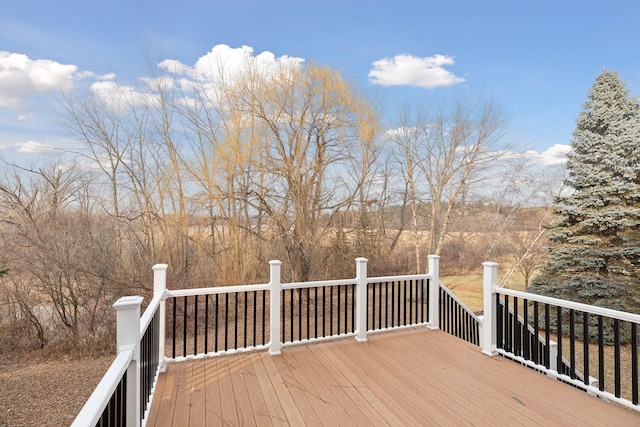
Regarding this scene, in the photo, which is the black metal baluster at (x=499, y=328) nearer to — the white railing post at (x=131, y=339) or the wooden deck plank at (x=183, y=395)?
the wooden deck plank at (x=183, y=395)

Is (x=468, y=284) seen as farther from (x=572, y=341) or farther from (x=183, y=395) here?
(x=183, y=395)

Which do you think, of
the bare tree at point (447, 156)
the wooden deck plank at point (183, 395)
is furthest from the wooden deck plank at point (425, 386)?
the bare tree at point (447, 156)

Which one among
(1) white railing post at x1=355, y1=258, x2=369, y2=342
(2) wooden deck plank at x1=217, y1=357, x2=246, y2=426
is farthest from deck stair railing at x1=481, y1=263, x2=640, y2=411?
(2) wooden deck plank at x1=217, y1=357, x2=246, y2=426

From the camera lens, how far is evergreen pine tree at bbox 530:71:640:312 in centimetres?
744

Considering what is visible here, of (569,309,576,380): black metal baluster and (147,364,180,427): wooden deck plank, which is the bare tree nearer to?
(569,309,576,380): black metal baluster

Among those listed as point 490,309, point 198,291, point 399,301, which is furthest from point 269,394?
point 490,309

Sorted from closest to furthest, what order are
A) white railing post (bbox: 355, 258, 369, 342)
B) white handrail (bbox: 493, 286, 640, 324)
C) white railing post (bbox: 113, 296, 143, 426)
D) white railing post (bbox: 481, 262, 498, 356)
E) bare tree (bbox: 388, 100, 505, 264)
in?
white railing post (bbox: 113, 296, 143, 426), white handrail (bbox: 493, 286, 640, 324), white railing post (bbox: 481, 262, 498, 356), white railing post (bbox: 355, 258, 369, 342), bare tree (bbox: 388, 100, 505, 264)

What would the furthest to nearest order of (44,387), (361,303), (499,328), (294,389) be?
(44,387)
(361,303)
(499,328)
(294,389)

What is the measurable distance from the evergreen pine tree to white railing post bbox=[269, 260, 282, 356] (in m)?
8.14

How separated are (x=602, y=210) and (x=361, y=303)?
7.65 m

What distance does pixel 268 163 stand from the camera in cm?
783

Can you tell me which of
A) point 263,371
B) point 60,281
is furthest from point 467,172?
point 60,281

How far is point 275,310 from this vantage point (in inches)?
136

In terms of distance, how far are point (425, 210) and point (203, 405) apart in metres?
9.54
